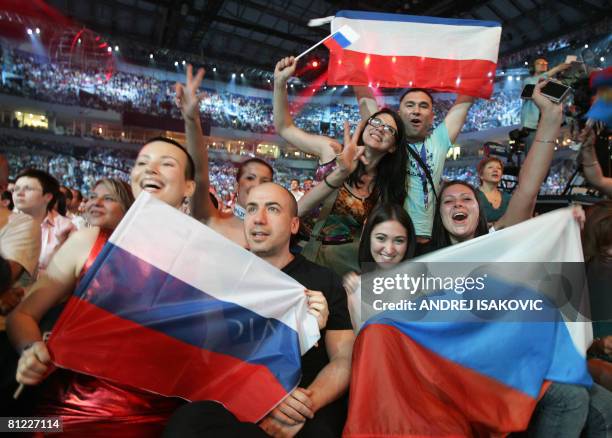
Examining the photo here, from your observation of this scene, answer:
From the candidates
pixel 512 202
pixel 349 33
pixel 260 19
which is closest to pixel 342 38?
pixel 349 33

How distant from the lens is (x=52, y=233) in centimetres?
377

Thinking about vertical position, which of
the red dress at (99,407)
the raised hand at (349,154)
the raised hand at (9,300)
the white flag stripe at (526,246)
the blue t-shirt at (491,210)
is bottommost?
the red dress at (99,407)

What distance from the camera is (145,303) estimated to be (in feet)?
5.18

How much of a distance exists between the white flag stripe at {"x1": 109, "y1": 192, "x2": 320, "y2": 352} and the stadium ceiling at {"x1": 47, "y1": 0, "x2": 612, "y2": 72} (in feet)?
37.6

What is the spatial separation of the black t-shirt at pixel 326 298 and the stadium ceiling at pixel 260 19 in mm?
11253

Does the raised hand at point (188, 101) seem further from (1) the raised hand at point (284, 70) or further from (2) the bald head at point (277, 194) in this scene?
(1) the raised hand at point (284, 70)

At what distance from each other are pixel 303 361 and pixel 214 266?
54 cm

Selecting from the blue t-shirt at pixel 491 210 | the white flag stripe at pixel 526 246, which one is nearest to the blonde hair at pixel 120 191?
the white flag stripe at pixel 526 246

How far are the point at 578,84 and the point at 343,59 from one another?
9.24 ft

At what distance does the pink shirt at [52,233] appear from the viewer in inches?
143

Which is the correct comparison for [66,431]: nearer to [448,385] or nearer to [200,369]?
[200,369]

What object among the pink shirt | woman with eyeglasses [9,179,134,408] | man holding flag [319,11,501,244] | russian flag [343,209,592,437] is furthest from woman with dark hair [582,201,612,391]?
the pink shirt

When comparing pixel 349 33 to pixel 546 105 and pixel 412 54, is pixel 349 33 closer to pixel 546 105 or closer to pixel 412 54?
pixel 412 54

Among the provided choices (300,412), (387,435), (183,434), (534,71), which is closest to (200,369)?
(183,434)
